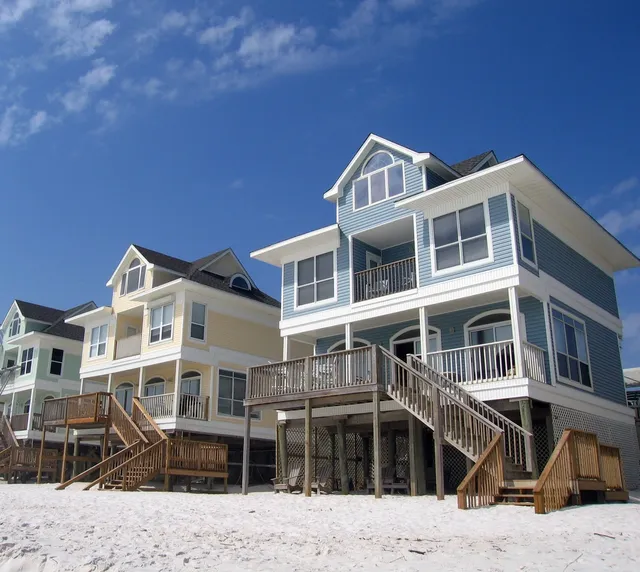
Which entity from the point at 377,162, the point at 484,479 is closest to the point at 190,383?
the point at 377,162

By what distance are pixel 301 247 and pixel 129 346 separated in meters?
11.5

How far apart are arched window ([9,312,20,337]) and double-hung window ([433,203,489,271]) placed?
30523 mm

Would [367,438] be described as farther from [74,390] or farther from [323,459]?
[74,390]

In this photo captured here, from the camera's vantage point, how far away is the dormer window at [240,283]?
3372 cm

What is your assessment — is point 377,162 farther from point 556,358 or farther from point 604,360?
point 604,360

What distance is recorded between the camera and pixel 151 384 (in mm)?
33531

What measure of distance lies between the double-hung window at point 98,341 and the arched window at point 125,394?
2107 millimetres

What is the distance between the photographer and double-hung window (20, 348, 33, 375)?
41094 millimetres

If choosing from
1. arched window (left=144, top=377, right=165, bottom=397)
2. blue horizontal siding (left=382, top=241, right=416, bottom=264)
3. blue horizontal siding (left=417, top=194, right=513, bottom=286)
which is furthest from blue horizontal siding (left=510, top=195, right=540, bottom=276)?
arched window (left=144, top=377, right=165, bottom=397)

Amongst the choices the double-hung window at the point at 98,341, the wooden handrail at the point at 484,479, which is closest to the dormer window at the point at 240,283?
the double-hung window at the point at 98,341

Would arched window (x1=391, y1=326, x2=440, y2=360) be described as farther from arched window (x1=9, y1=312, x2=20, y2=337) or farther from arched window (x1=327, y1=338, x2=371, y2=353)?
arched window (x1=9, y1=312, x2=20, y2=337)

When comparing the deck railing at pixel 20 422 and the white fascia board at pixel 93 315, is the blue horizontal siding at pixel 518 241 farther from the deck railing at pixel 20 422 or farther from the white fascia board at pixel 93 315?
the deck railing at pixel 20 422

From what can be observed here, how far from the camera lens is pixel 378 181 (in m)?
24.2

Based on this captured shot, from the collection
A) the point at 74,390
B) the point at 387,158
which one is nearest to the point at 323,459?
the point at 387,158
